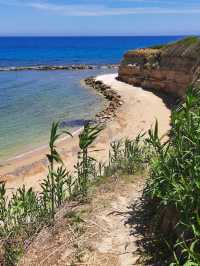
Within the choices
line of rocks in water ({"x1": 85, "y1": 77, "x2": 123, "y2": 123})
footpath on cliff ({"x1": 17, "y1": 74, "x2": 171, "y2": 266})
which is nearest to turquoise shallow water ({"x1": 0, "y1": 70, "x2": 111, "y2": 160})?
line of rocks in water ({"x1": 85, "y1": 77, "x2": 123, "y2": 123})

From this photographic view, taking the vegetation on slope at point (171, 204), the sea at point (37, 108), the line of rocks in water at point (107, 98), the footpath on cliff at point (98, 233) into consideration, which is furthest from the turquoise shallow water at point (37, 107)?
the vegetation on slope at point (171, 204)

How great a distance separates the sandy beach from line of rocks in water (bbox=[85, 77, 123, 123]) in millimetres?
463

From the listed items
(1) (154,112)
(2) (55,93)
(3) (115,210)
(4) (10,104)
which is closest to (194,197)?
(3) (115,210)

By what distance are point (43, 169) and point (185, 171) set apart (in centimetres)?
1127

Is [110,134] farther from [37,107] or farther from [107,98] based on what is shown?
[107,98]

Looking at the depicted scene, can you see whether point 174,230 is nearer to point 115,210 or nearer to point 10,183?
point 115,210

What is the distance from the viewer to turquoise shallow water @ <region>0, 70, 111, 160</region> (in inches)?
949

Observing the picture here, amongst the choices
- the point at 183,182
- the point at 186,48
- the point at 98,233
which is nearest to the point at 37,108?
the point at 186,48

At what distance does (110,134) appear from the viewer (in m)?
24.0

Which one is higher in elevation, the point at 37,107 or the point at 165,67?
the point at 165,67

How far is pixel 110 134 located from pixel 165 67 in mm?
13551

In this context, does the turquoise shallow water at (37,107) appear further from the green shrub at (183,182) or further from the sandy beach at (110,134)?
the green shrub at (183,182)

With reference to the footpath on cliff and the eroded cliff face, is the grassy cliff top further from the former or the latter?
the footpath on cliff

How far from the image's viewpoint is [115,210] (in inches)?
368
